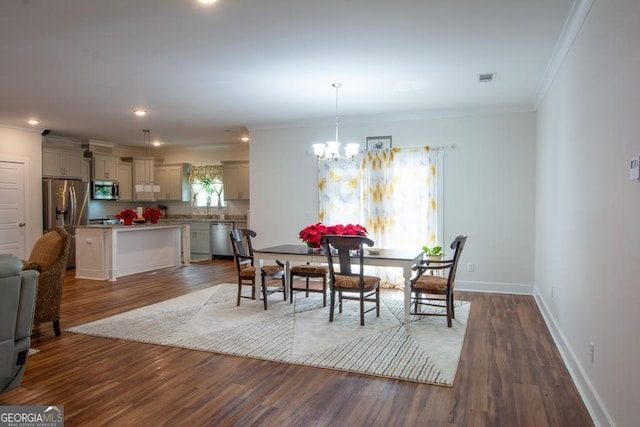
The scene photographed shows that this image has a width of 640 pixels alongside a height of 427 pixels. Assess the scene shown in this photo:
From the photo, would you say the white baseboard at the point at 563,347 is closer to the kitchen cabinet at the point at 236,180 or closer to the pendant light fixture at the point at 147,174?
the kitchen cabinet at the point at 236,180

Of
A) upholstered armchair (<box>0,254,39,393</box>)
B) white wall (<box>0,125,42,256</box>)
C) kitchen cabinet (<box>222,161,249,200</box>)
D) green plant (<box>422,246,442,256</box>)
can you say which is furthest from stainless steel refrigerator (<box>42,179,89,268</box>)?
green plant (<box>422,246,442,256</box>)

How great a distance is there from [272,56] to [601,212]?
2.94 meters

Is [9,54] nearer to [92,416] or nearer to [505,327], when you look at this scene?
[92,416]

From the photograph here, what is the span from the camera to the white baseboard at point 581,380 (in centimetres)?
230

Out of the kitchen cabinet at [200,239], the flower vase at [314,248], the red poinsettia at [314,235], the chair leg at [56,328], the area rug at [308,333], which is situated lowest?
the area rug at [308,333]

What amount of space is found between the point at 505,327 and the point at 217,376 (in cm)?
290

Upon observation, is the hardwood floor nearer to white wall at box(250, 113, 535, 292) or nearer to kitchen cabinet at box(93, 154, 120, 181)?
white wall at box(250, 113, 535, 292)

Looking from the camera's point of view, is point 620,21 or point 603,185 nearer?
point 620,21

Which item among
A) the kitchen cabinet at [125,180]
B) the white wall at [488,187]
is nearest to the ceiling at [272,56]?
the white wall at [488,187]

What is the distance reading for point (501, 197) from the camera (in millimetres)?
5988

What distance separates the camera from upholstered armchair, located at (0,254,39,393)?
2.62m

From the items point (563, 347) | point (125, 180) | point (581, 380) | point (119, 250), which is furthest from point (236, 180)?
point (581, 380)

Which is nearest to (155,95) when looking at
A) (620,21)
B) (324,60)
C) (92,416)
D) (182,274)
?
(324,60)

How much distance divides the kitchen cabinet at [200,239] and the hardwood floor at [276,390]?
18.9 feet
